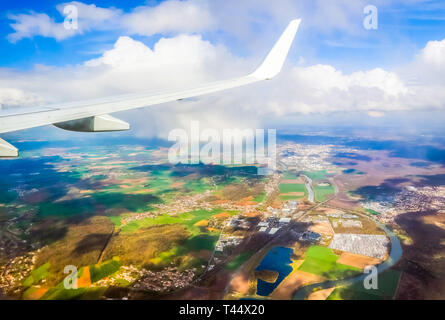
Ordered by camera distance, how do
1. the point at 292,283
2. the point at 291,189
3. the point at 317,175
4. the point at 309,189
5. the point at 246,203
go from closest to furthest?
1. the point at 292,283
2. the point at 246,203
3. the point at 291,189
4. the point at 309,189
5. the point at 317,175

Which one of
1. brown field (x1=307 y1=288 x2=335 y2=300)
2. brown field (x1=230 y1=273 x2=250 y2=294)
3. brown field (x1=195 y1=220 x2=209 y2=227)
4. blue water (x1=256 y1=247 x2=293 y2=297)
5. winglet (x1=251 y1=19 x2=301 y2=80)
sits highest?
winglet (x1=251 y1=19 x2=301 y2=80)

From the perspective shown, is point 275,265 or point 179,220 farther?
point 179,220

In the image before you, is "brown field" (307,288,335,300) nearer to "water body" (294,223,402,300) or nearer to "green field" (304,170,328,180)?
"water body" (294,223,402,300)

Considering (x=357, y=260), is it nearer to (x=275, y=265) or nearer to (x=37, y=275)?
(x=275, y=265)

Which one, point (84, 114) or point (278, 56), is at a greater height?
point (278, 56)

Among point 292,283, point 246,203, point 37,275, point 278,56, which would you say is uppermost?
point 278,56

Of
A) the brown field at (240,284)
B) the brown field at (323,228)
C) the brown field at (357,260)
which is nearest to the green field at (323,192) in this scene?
the brown field at (323,228)

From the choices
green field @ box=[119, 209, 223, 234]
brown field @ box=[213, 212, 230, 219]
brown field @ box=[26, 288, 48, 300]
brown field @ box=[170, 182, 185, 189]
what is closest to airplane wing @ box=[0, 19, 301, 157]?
brown field @ box=[26, 288, 48, 300]

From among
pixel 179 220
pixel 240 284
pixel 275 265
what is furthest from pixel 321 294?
pixel 179 220
